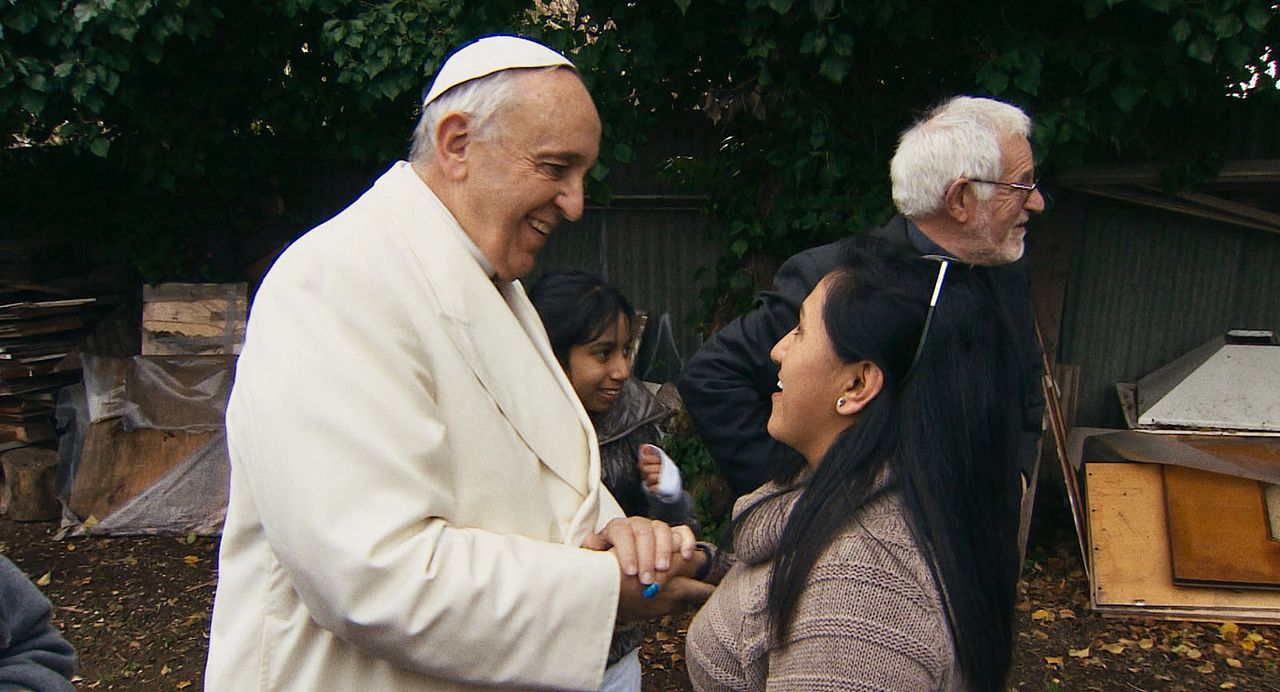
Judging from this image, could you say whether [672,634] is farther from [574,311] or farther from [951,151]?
[951,151]

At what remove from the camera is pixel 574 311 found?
275 cm

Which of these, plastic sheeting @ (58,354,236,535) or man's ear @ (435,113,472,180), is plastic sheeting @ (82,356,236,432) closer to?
plastic sheeting @ (58,354,236,535)

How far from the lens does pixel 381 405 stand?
49.7 inches

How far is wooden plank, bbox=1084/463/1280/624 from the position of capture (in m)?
4.36

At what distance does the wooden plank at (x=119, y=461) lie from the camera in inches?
231

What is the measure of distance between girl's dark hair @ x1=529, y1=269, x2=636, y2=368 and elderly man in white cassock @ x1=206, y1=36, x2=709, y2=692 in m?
1.10

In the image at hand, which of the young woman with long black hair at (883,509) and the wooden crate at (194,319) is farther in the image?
the wooden crate at (194,319)

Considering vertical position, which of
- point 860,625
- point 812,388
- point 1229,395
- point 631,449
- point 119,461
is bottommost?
point 119,461

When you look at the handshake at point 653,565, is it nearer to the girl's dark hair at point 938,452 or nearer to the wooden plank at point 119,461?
the girl's dark hair at point 938,452

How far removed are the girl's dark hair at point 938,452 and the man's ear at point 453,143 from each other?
613mm

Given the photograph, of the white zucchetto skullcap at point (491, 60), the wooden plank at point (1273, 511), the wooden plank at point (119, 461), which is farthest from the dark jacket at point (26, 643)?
the wooden plank at point (1273, 511)

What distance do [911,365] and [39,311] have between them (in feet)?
20.7

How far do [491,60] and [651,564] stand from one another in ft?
2.70

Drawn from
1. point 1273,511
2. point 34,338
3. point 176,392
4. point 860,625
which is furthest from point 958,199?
point 34,338
